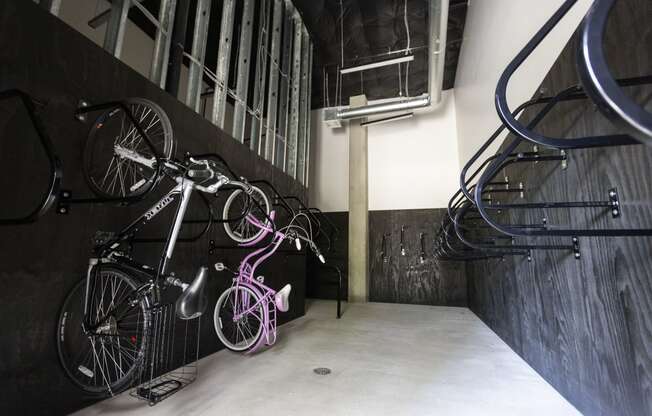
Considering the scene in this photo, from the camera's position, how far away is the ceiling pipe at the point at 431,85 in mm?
3424

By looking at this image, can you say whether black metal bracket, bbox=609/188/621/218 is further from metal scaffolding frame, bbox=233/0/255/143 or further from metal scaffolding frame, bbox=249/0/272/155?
metal scaffolding frame, bbox=249/0/272/155

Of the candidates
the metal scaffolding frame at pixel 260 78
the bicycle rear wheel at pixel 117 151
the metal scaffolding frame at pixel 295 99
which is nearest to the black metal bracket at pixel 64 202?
the bicycle rear wheel at pixel 117 151

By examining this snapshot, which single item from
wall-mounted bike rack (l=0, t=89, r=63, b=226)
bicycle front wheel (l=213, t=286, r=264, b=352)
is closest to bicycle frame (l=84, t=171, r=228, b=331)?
wall-mounted bike rack (l=0, t=89, r=63, b=226)

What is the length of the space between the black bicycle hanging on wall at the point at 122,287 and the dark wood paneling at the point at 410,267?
4305 millimetres

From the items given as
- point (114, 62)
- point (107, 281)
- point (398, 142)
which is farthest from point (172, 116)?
point (398, 142)

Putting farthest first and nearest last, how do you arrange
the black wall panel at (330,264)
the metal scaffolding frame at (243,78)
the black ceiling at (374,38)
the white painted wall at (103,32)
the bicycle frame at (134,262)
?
1. the black wall panel at (330,264)
2. the black ceiling at (374,38)
3. the metal scaffolding frame at (243,78)
4. the white painted wall at (103,32)
5. the bicycle frame at (134,262)

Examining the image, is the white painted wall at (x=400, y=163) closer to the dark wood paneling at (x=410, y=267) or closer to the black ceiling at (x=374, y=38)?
the dark wood paneling at (x=410, y=267)

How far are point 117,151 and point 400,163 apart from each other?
5.17 metres

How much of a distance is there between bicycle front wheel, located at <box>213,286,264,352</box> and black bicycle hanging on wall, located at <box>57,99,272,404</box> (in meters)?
0.54

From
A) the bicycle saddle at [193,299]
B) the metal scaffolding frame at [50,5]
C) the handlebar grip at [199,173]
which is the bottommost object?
the bicycle saddle at [193,299]

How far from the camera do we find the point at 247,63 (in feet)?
11.3

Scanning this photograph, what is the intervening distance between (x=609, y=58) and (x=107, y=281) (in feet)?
8.86

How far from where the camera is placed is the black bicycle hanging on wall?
149 cm

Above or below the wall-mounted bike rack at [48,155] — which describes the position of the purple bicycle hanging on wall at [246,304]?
below
